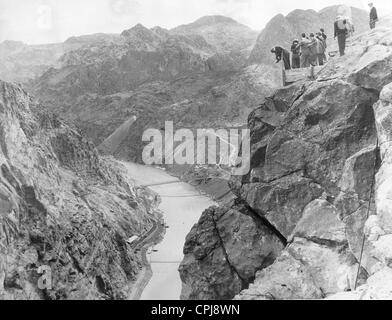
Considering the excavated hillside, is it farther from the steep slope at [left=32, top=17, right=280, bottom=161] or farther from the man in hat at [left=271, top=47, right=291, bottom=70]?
the steep slope at [left=32, top=17, right=280, bottom=161]

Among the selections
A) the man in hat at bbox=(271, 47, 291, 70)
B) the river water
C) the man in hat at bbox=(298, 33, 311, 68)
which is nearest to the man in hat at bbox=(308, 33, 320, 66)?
the man in hat at bbox=(298, 33, 311, 68)

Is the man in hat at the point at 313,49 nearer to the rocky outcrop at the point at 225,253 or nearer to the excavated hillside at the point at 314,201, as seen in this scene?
the excavated hillside at the point at 314,201

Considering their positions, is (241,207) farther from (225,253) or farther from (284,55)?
(284,55)

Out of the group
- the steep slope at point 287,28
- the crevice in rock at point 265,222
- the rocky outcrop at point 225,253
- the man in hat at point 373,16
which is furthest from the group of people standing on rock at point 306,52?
the steep slope at point 287,28

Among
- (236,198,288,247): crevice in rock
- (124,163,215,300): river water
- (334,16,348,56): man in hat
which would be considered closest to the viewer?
(236,198,288,247): crevice in rock

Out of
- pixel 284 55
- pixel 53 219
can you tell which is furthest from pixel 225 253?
pixel 53 219
